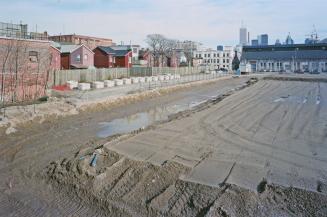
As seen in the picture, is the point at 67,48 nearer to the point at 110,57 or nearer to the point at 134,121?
the point at 110,57

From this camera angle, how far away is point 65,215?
903 cm

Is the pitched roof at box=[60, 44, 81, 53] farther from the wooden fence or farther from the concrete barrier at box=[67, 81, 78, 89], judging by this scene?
the concrete barrier at box=[67, 81, 78, 89]

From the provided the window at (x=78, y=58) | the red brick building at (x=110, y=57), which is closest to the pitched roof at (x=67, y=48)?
the window at (x=78, y=58)

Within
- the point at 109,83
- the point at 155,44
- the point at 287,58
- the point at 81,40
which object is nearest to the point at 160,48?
the point at 155,44

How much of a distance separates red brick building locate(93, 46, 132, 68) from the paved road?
41341mm

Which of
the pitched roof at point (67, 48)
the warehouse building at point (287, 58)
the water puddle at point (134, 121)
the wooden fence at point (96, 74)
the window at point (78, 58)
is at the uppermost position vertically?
the warehouse building at point (287, 58)

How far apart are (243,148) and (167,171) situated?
16.1ft

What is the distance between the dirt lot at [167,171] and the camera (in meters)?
9.34

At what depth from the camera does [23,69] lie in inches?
1051

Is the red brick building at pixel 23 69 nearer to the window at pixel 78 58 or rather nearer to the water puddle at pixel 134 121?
the water puddle at pixel 134 121

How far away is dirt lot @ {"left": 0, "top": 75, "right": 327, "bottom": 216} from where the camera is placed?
934cm

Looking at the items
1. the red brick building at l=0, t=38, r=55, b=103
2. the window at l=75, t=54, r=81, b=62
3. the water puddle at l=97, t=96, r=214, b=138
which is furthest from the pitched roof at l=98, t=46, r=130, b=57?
the water puddle at l=97, t=96, r=214, b=138

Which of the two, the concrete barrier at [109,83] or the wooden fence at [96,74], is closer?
the wooden fence at [96,74]

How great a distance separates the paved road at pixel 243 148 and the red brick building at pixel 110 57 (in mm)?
41341
